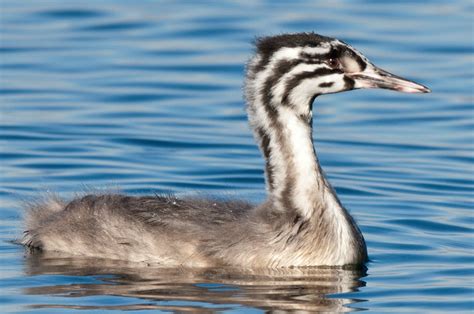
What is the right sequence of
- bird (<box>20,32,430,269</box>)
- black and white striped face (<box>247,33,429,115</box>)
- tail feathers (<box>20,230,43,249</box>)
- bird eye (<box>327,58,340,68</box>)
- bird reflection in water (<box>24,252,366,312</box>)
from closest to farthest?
bird reflection in water (<box>24,252,366,312</box>) → bird (<box>20,32,430,269</box>) → black and white striped face (<box>247,33,429,115</box>) → bird eye (<box>327,58,340,68</box>) → tail feathers (<box>20,230,43,249</box>)

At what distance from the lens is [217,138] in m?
22.0

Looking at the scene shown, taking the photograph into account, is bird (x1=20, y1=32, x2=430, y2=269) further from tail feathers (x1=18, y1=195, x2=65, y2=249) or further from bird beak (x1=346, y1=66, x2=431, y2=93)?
tail feathers (x1=18, y1=195, x2=65, y2=249)

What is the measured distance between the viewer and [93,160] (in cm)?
2047

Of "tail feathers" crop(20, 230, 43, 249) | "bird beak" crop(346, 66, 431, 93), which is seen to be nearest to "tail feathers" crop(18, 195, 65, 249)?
"tail feathers" crop(20, 230, 43, 249)

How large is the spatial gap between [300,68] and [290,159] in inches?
35.1

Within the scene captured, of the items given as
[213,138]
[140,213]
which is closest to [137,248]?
[140,213]

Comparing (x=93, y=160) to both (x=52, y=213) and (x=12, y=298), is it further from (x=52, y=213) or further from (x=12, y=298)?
(x=12, y=298)

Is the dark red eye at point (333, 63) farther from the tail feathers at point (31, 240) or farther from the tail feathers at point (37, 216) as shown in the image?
the tail feathers at point (31, 240)

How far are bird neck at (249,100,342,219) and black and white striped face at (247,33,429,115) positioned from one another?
0.16 metres

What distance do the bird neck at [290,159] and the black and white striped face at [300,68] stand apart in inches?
6.2

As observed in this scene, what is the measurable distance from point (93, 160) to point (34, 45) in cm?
814

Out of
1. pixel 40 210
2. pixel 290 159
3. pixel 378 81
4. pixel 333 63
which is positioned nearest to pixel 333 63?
pixel 333 63

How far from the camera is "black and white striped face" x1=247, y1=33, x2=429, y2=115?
15.4 meters

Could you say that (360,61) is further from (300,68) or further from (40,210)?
(40,210)
